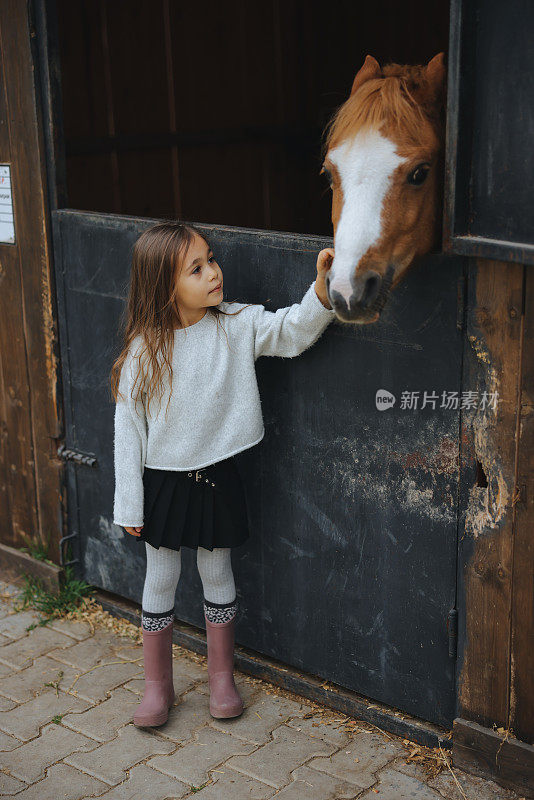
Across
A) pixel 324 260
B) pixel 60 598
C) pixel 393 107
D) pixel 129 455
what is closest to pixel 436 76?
pixel 393 107

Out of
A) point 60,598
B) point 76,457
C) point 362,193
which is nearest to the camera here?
point 362,193

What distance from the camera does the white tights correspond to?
2.99 metres

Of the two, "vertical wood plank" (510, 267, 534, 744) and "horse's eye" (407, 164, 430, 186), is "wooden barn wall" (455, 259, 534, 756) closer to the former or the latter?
"vertical wood plank" (510, 267, 534, 744)

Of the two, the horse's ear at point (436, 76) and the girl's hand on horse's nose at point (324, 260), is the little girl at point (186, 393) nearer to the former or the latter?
the girl's hand on horse's nose at point (324, 260)

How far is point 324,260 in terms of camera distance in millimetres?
2424

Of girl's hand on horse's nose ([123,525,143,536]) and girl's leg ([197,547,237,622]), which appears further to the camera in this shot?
girl's leg ([197,547,237,622])

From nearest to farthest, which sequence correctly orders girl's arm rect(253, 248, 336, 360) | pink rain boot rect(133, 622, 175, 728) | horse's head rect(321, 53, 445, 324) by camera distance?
horse's head rect(321, 53, 445, 324) → girl's arm rect(253, 248, 336, 360) → pink rain boot rect(133, 622, 175, 728)

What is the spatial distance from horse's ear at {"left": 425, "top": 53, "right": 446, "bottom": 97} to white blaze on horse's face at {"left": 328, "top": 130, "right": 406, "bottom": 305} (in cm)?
24

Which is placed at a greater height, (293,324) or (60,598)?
(293,324)

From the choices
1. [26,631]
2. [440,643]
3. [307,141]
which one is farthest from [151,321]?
[307,141]

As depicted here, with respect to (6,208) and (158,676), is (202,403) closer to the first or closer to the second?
(158,676)

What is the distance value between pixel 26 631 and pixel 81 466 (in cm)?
67

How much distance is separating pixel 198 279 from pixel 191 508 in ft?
2.30

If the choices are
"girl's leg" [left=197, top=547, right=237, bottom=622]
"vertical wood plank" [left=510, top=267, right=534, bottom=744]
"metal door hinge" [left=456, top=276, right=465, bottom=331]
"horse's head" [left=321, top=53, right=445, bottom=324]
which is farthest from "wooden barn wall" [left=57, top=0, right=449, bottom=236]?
"vertical wood plank" [left=510, top=267, right=534, bottom=744]
